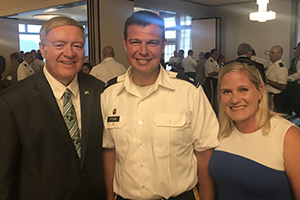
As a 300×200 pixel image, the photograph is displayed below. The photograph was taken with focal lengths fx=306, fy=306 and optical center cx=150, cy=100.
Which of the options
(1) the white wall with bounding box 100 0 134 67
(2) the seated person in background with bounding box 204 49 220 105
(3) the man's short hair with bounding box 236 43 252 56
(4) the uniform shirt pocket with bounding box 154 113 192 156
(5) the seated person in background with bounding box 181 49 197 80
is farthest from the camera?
(5) the seated person in background with bounding box 181 49 197 80

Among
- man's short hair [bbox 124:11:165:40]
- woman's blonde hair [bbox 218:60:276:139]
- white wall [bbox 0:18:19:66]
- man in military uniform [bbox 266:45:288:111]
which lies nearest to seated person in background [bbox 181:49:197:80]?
man in military uniform [bbox 266:45:288:111]

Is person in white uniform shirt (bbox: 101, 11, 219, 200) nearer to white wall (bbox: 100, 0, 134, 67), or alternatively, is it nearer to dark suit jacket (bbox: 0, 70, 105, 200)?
dark suit jacket (bbox: 0, 70, 105, 200)

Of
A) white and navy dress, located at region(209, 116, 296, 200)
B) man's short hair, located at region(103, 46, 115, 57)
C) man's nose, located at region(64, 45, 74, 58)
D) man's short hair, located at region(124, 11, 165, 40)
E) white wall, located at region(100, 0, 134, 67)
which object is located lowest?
white and navy dress, located at region(209, 116, 296, 200)

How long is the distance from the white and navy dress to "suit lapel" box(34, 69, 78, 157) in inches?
31.2

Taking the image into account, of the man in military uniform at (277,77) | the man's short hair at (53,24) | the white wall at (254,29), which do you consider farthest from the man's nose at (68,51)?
the white wall at (254,29)

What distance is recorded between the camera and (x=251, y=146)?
161 cm

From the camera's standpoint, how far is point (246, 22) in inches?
457

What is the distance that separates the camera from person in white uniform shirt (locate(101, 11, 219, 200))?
62.3 inches

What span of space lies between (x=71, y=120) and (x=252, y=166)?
971 mm

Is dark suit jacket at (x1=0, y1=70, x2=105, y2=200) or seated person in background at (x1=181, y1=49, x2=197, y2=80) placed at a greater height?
seated person in background at (x1=181, y1=49, x2=197, y2=80)

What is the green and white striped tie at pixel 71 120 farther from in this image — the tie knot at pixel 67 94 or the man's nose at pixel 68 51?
the man's nose at pixel 68 51

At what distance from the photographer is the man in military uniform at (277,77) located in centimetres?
514

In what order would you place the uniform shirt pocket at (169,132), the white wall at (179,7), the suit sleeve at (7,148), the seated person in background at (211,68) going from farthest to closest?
the white wall at (179,7) → the seated person in background at (211,68) → the uniform shirt pocket at (169,132) → the suit sleeve at (7,148)

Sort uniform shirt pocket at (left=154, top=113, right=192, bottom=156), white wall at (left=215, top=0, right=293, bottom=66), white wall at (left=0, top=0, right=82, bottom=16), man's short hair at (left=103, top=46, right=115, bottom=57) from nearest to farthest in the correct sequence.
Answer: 1. uniform shirt pocket at (left=154, top=113, right=192, bottom=156)
2. man's short hair at (left=103, top=46, right=115, bottom=57)
3. white wall at (left=0, top=0, right=82, bottom=16)
4. white wall at (left=215, top=0, right=293, bottom=66)
